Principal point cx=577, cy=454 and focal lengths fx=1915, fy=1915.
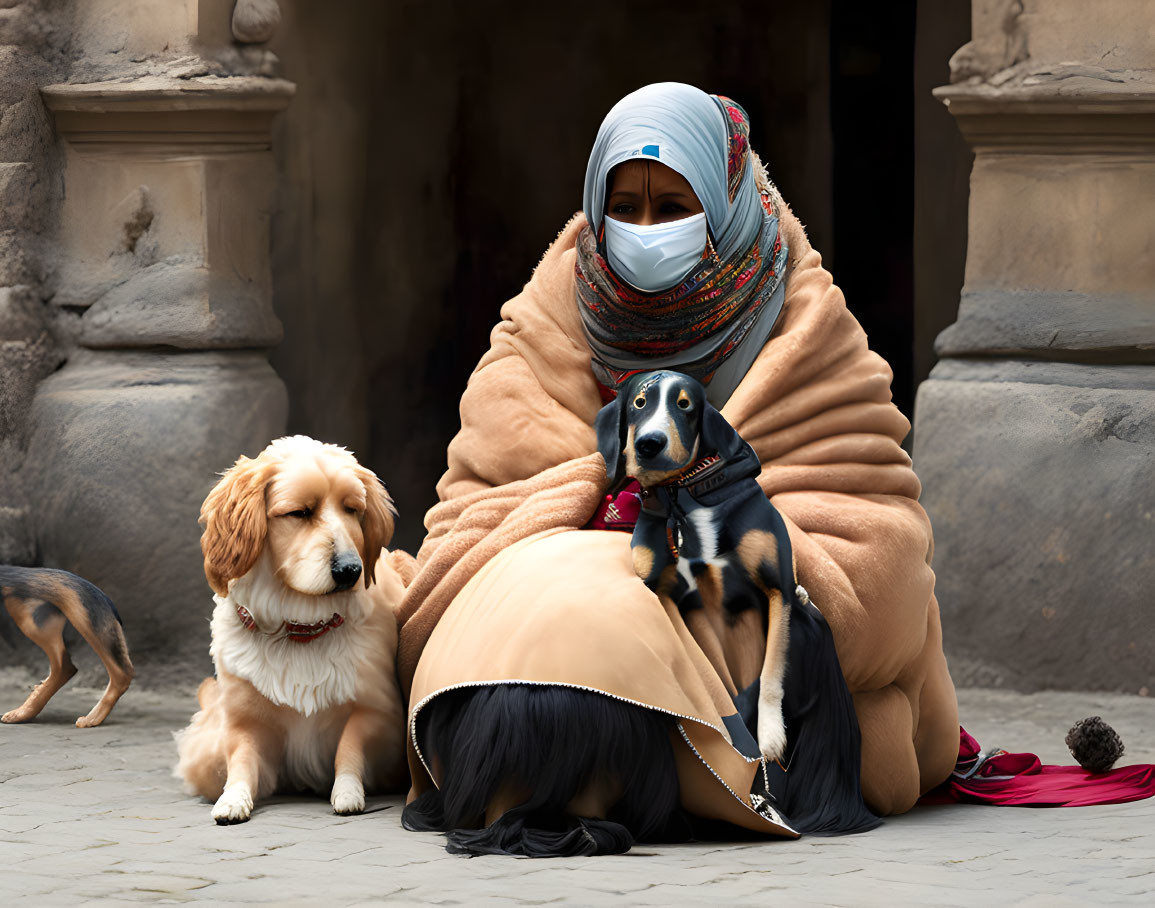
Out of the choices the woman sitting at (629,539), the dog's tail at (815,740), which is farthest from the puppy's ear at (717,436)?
the dog's tail at (815,740)

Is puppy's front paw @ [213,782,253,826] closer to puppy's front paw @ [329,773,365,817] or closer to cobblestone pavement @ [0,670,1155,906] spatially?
cobblestone pavement @ [0,670,1155,906]

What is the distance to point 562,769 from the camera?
4332mm

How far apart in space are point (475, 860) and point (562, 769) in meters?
0.30

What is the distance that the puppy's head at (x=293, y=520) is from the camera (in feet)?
15.4

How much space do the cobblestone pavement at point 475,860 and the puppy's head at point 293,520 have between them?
1.97ft

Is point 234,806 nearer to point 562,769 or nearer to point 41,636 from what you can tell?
point 562,769

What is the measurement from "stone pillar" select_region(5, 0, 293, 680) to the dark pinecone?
124 inches

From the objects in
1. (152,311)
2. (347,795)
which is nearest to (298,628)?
(347,795)

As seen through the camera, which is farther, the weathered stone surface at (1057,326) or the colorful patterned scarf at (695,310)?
the weathered stone surface at (1057,326)

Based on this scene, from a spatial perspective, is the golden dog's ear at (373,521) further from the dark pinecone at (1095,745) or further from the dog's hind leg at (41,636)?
the dark pinecone at (1095,745)

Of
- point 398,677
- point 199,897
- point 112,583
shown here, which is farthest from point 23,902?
point 112,583

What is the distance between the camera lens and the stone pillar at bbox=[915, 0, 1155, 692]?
6402 millimetres

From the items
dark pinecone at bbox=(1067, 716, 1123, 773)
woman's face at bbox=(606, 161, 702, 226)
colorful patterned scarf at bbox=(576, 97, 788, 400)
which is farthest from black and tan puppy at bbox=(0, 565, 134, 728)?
dark pinecone at bbox=(1067, 716, 1123, 773)

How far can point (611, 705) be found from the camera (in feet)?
14.2
